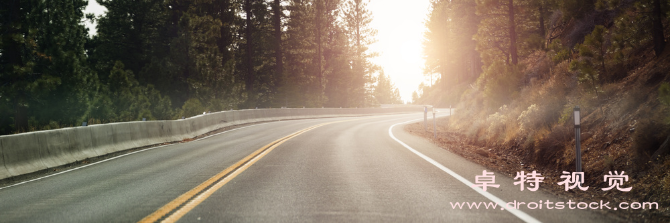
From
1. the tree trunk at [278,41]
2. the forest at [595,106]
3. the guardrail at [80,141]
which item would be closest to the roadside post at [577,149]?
the forest at [595,106]

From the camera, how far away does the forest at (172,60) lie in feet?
67.9

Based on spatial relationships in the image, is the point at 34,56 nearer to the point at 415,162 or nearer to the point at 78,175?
the point at 78,175

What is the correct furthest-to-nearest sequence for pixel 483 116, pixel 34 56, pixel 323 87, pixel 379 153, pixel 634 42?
pixel 323 87, pixel 34 56, pixel 483 116, pixel 379 153, pixel 634 42

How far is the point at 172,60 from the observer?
36.2 meters

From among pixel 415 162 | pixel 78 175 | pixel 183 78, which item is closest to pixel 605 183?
pixel 415 162

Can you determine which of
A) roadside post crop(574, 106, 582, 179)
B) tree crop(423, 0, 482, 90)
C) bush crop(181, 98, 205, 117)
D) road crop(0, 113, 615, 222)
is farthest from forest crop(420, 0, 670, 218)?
bush crop(181, 98, 205, 117)

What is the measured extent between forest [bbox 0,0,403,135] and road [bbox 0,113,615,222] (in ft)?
43.5

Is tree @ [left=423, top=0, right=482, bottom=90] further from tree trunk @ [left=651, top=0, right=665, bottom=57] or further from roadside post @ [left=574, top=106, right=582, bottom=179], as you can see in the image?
roadside post @ [left=574, top=106, right=582, bottom=179]

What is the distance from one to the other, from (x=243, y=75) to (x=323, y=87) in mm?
13168

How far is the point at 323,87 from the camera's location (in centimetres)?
5775

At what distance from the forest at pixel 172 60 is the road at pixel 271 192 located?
1326cm

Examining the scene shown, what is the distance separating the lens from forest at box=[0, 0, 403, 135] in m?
20.7

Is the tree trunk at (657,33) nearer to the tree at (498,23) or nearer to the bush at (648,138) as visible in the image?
the bush at (648,138)

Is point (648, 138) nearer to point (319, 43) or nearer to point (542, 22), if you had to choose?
point (542, 22)
